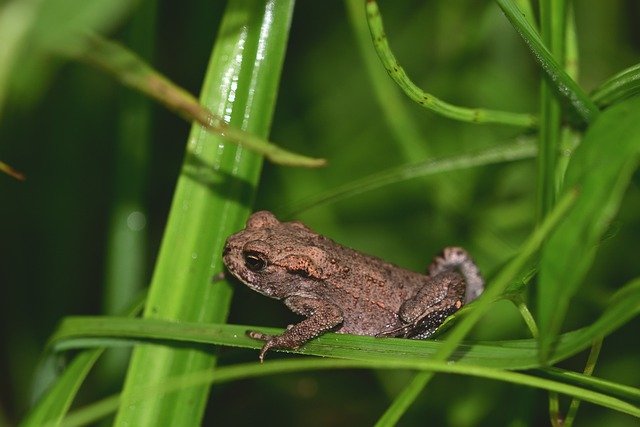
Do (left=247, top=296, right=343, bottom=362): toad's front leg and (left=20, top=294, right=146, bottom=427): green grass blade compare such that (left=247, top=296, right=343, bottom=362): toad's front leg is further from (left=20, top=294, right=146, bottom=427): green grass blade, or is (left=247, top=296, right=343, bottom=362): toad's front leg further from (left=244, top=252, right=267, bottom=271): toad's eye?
(left=20, top=294, right=146, bottom=427): green grass blade

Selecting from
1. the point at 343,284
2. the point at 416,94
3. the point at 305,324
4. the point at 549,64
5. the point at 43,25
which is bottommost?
the point at 305,324

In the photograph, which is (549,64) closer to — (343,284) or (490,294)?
(490,294)

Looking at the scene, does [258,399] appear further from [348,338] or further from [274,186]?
[348,338]

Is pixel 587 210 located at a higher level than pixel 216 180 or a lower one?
lower

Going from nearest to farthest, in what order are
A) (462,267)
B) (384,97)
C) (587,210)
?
(587,210) < (462,267) < (384,97)

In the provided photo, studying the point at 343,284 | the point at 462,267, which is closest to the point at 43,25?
the point at 343,284

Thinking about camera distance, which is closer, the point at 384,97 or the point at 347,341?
the point at 347,341

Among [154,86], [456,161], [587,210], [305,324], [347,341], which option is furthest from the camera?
[456,161]
